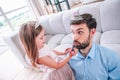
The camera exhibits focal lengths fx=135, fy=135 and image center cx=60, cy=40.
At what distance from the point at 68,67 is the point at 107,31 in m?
1.25

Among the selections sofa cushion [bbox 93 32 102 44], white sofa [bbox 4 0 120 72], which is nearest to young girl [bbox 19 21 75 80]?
white sofa [bbox 4 0 120 72]

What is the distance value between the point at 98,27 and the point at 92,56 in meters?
1.33

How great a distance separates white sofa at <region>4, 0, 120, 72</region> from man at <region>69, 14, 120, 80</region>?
533 mm

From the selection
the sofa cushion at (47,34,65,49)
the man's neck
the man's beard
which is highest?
the man's beard

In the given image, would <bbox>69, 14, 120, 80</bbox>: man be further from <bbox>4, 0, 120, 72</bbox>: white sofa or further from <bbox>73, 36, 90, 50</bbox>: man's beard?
<bbox>4, 0, 120, 72</bbox>: white sofa

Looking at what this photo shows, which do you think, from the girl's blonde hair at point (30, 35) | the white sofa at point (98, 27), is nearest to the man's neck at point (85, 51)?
the girl's blonde hair at point (30, 35)

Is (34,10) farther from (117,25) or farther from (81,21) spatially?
(81,21)

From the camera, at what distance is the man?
968 mm

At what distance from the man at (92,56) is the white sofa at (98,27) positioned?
533 mm

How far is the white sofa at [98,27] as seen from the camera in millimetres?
1880

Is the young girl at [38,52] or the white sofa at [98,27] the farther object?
the white sofa at [98,27]

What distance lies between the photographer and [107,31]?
209 centimetres

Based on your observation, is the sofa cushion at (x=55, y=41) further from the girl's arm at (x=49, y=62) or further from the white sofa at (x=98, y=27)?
the girl's arm at (x=49, y=62)

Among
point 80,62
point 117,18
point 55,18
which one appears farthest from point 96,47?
point 55,18
